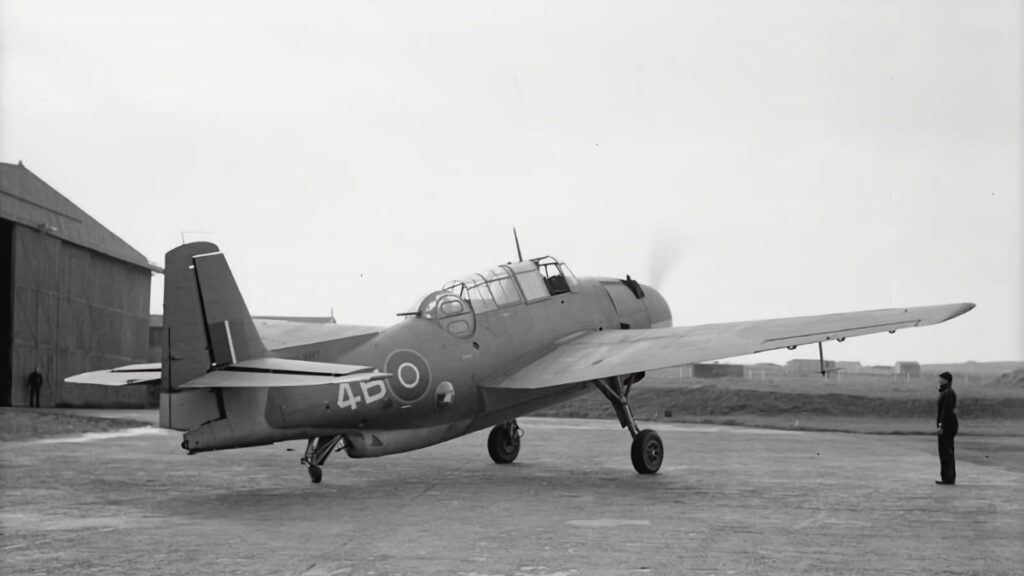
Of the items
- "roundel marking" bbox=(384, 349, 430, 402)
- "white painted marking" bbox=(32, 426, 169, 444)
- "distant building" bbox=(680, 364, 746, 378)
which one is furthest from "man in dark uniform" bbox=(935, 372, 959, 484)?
"distant building" bbox=(680, 364, 746, 378)

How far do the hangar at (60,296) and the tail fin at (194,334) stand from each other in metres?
26.1

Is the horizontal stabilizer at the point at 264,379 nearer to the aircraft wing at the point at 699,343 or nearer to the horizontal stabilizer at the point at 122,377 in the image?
the horizontal stabilizer at the point at 122,377

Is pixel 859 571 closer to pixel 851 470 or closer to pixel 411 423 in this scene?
pixel 411 423

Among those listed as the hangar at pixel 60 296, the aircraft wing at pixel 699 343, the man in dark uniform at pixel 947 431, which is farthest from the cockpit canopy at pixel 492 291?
the hangar at pixel 60 296

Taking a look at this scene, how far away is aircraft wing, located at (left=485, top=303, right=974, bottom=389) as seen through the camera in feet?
46.4

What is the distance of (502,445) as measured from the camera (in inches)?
688

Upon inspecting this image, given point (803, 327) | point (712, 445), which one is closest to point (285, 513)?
point (803, 327)

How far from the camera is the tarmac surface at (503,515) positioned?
7.94 metres

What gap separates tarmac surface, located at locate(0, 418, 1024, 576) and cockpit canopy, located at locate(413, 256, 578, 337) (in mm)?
2310

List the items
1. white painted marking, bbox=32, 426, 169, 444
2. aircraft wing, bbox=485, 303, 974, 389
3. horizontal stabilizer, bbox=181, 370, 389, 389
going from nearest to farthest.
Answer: horizontal stabilizer, bbox=181, 370, 389, 389 < aircraft wing, bbox=485, 303, 974, 389 < white painted marking, bbox=32, 426, 169, 444

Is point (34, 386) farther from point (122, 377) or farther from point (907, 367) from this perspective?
point (907, 367)

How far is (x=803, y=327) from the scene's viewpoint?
14.7m

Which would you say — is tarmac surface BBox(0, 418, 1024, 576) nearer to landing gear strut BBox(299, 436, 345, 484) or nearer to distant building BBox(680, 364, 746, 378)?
landing gear strut BBox(299, 436, 345, 484)

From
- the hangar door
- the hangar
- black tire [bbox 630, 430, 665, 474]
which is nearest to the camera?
black tire [bbox 630, 430, 665, 474]
